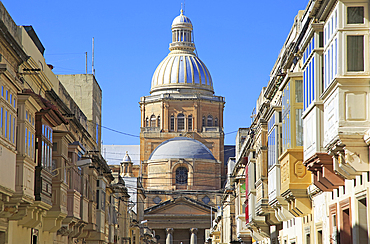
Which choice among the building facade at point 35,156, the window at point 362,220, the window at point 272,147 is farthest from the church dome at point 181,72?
the window at point 362,220

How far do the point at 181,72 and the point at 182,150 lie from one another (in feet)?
47.1

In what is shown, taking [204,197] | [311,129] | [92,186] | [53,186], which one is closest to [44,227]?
[53,186]

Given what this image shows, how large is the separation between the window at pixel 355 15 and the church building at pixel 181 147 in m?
86.6

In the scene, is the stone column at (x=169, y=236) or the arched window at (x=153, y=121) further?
the arched window at (x=153, y=121)

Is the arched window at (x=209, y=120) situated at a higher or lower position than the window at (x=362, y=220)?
higher

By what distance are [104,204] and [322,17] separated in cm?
2616

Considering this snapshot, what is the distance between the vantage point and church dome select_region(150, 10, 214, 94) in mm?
106812

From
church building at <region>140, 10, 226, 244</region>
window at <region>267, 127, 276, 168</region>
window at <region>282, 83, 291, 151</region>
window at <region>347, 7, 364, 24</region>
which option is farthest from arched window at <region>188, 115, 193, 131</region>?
window at <region>347, 7, 364, 24</region>

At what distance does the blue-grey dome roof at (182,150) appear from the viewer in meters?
99.4

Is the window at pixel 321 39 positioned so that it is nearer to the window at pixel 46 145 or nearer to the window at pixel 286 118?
the window at pixel 286 118

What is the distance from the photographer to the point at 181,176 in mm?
101750

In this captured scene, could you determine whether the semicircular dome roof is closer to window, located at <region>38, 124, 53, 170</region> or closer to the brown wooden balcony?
window, located at <region>38, 124, 53, 170</region>

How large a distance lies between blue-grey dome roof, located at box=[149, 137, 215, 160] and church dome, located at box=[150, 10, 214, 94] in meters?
9.53

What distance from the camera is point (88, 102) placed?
1547 inches
